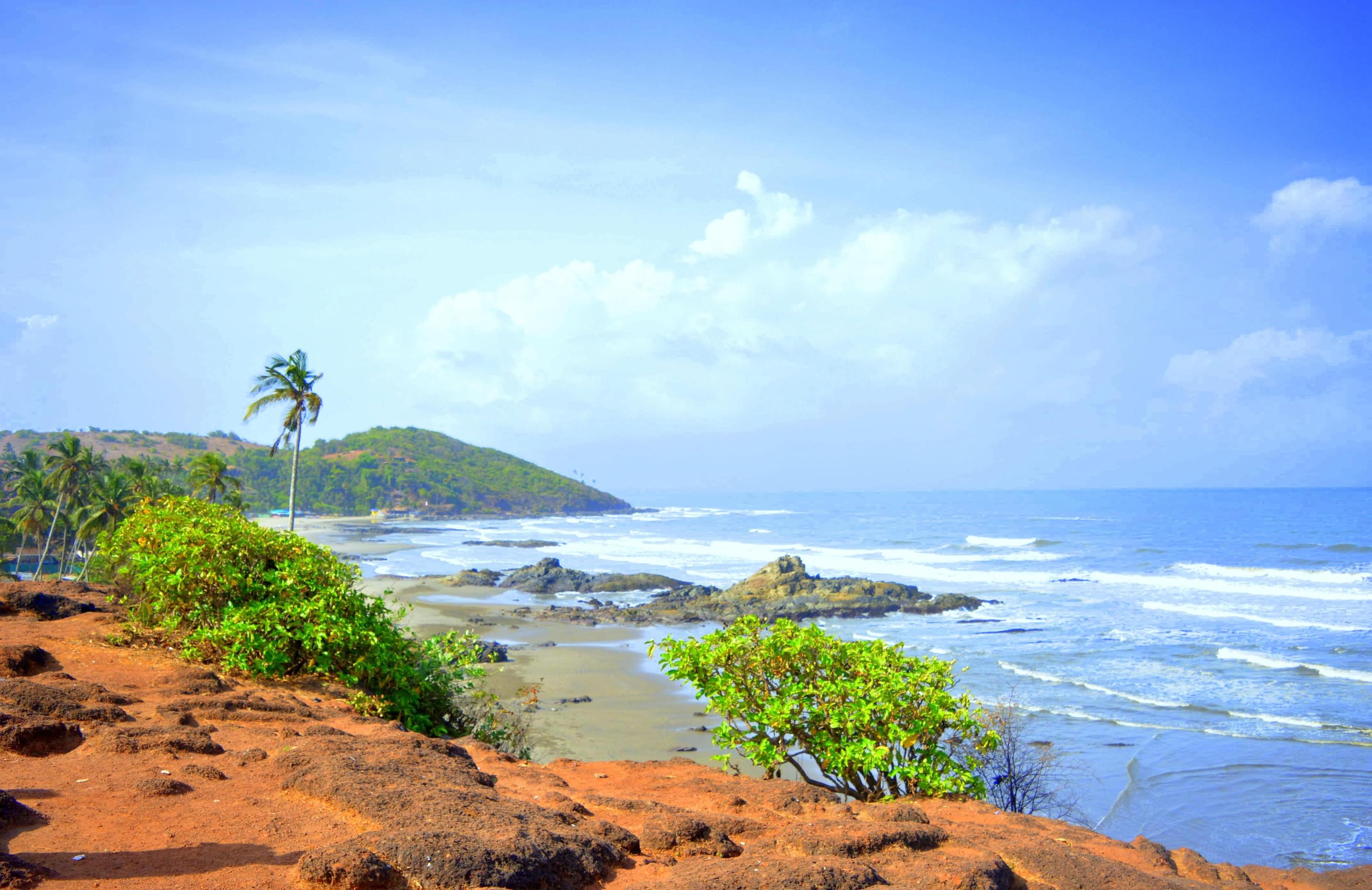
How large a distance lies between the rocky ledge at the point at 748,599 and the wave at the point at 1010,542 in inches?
1103

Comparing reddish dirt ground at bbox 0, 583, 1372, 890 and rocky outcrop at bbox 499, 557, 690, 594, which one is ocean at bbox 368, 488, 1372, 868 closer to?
rocky outcrop at bbox 499, 557, 690, 594

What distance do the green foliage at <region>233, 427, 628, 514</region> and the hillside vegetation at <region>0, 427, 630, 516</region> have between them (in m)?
0.15

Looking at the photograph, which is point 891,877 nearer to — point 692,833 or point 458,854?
point 692,833

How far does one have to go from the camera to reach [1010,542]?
6134 centimetres

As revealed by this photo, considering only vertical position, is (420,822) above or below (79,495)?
below

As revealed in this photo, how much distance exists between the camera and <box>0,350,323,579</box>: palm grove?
2414 cm

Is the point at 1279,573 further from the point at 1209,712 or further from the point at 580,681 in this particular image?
the point at 580,681

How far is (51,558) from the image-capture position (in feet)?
143

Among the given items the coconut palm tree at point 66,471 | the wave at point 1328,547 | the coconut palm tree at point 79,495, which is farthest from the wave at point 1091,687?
the wave at point 1328,547

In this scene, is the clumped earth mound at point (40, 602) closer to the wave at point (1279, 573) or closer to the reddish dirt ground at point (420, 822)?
the reddish dirt ground at point (420, 822)

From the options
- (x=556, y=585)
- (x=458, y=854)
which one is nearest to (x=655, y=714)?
(x=458, y=854)

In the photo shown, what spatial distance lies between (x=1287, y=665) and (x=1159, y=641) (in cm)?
348

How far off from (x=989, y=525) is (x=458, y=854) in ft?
271

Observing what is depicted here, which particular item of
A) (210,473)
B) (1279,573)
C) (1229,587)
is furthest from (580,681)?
(1279,573)
